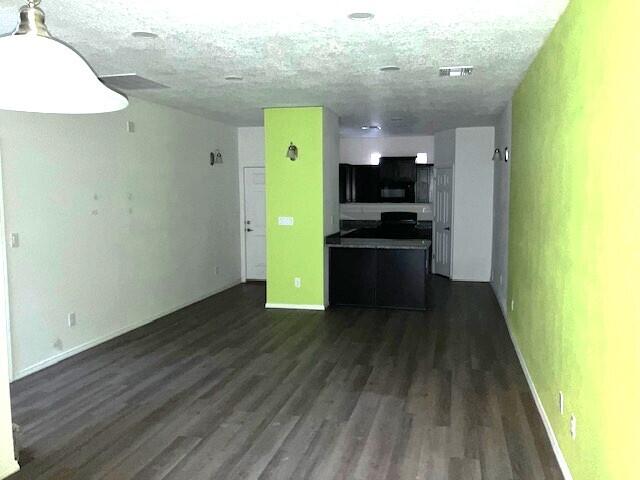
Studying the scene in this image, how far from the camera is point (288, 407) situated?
401 cm

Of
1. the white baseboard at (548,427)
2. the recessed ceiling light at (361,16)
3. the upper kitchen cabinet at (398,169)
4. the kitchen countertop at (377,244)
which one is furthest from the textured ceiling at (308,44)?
the upper kitchen cabinet at (398,169)

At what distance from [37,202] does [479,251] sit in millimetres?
6944

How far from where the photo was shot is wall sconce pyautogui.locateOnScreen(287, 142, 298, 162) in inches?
278

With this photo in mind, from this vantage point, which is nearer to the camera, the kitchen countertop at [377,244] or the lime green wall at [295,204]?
the lime green wall at [295,204]

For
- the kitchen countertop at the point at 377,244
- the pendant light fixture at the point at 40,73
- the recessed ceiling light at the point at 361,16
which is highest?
the recessed ceiling light at the point at 361,16

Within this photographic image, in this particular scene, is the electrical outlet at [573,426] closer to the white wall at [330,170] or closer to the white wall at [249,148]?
the white wall at [330,170]

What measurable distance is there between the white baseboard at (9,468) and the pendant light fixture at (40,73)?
2.25 meters

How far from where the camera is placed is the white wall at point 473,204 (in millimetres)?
9242

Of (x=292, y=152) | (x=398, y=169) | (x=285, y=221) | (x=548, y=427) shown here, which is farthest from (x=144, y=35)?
(x=398, y=169)

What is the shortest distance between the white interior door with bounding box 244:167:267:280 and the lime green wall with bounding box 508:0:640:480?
5819mm

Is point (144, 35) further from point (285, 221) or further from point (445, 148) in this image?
point (445, 148)

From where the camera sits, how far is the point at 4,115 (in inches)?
175

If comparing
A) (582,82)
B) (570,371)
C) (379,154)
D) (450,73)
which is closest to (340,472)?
(570,371)

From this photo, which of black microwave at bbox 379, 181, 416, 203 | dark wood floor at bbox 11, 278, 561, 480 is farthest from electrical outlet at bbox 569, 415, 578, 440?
black microwave at bbox 379, 181, 416, 203
